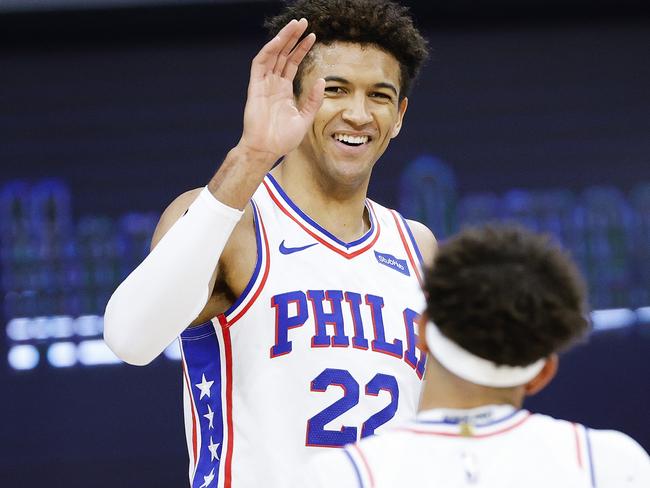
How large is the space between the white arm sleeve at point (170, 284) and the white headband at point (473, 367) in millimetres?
828

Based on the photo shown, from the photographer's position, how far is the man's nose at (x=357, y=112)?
11.2ft

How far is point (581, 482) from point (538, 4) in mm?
4318

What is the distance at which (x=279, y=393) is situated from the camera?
3.17 meters

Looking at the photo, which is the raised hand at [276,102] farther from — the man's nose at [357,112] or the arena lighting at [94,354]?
the arena lighting at [94,354]

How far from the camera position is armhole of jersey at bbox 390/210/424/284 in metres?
3.56

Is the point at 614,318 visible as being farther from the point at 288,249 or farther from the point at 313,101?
the point at 313,101

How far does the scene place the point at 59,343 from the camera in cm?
584

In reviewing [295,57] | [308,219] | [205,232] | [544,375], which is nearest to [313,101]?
[295,57]

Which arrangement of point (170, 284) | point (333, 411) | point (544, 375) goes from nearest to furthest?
point (544, 375) < point (170, 284) < point (333, 411)

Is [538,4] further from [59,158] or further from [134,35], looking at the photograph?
[59,158]

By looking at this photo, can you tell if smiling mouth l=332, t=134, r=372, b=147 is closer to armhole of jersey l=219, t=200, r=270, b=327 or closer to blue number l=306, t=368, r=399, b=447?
armhole of jersey l=219, t=200, r=270, b=327

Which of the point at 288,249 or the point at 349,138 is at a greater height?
the point at 349,138

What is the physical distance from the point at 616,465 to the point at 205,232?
1.10 meters

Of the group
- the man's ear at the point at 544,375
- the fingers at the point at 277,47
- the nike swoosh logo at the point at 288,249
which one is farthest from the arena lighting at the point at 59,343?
the man's ear at the point at 544,375
